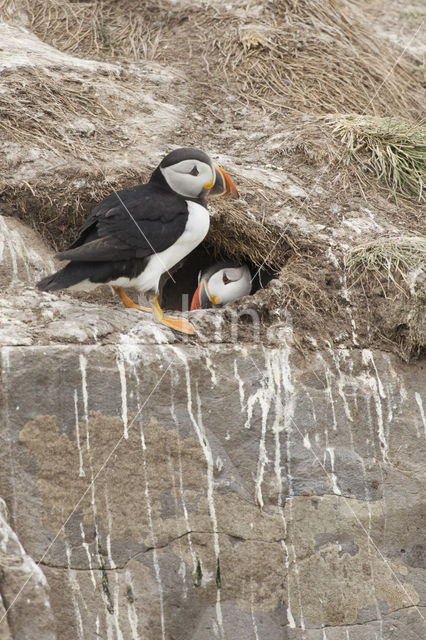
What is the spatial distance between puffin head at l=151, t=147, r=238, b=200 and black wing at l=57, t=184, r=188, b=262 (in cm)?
12

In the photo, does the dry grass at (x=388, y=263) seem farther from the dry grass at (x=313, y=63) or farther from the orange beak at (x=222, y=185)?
the dry grass at (x=313, y=63)

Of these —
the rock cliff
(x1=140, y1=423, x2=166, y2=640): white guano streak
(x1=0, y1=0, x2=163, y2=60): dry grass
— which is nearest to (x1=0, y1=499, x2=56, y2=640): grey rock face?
the rock cliff

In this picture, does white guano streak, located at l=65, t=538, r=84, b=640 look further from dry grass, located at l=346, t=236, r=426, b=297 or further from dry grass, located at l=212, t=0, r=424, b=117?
dry grass, located at l=212, t=0, r=424, b=117

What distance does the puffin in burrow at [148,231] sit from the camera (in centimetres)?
443

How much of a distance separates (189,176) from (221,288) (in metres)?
1.16

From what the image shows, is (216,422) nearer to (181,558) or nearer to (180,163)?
(181,558)

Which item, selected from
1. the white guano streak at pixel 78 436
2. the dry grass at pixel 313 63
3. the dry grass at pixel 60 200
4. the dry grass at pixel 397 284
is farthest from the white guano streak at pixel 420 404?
the dry grass at pixel 313 63

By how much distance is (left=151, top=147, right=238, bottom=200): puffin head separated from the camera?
191 inches

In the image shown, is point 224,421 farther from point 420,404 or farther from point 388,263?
point 388,263

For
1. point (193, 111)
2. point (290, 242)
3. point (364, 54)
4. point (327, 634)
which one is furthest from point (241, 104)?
point (327, 634)

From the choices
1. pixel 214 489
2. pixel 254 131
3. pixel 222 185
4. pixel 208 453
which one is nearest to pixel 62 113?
pixel 254 131

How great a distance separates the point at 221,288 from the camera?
5.82 m

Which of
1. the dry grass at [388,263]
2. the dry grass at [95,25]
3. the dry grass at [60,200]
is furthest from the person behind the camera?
the dry grass at [95,25]

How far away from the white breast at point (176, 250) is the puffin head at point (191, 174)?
0.36 ft
